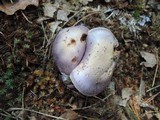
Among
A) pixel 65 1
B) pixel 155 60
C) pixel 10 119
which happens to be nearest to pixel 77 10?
pixel 65 1

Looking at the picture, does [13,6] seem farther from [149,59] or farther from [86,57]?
[149,59]

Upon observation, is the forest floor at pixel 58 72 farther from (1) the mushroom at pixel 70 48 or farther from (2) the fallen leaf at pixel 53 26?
(1) the mushroom at pixel 70 48

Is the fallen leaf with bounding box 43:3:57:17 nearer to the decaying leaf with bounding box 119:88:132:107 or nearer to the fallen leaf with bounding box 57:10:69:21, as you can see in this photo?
the fallen leaf with bounding box 57:10:69:21

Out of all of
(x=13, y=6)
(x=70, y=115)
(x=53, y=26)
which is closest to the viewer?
(x=70, y=115)

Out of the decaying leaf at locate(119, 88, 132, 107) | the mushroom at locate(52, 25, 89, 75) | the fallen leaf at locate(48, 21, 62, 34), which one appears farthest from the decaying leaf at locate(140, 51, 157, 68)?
the fallen leaf at locate(48, 21, 62, 34)

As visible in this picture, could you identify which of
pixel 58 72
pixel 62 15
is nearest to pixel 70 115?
pixel 58 72

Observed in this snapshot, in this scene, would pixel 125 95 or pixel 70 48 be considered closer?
pixel 70 48

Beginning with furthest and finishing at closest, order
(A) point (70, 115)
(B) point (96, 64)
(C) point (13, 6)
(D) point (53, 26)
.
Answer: (D) point (53, 26) < (C) point (13, 6) < (A) point (70, 115) < (B) point (96, 64)

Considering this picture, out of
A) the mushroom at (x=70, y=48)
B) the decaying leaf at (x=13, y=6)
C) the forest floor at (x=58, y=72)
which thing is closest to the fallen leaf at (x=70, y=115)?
the forest floor at (x=58, y=72)
